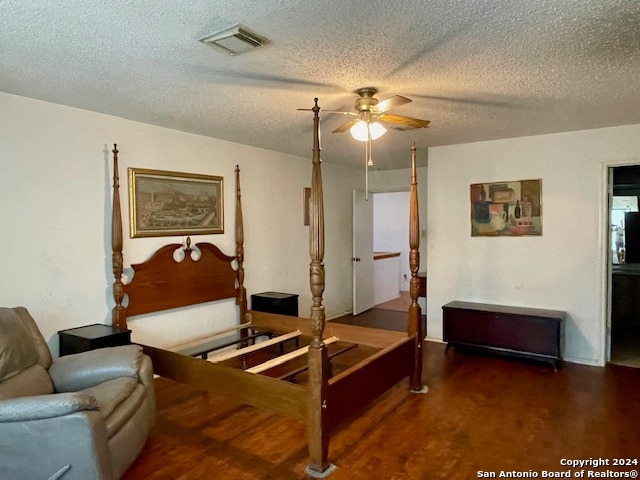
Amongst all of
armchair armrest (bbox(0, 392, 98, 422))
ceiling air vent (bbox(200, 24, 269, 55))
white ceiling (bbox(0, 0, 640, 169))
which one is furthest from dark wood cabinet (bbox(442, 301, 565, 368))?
armchair armrest (bbox(0, 392, 98, 422))

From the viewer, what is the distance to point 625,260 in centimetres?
591

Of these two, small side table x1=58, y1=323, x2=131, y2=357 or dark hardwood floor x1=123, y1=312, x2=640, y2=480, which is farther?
small side table x1=58, y1=323, x2=131, y2=357

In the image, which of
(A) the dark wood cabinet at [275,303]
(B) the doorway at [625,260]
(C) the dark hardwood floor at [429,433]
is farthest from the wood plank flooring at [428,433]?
(B) the doorway at [625,260]

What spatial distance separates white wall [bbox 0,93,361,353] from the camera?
306 cm

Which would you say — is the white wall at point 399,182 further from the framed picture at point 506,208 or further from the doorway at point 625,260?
the doorway at point 625,260

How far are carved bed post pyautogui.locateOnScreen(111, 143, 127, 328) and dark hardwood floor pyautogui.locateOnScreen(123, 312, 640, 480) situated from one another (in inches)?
29.4

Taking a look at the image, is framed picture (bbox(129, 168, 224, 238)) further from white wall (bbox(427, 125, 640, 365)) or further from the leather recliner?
white wall (bbox(427, 125, 640, 365))

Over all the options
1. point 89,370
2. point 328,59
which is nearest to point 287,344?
point 89,370

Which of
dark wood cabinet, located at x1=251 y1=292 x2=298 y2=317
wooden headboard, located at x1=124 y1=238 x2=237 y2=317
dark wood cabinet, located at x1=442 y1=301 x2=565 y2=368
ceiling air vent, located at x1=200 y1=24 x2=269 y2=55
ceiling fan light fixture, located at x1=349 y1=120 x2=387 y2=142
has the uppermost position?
ceiling air vent, located at x1=200 y1=24 x2=269 y2=55

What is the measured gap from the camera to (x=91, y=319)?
3510mm

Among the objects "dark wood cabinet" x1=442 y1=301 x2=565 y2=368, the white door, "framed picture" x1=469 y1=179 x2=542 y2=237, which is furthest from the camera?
the white door

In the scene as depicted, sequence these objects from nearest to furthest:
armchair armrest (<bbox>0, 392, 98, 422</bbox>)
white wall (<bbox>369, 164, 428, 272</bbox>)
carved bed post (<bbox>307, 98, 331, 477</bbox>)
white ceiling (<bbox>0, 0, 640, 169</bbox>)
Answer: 1. white ceiling (<bbox>0, 0, 640, 169</bbox>)
2. armchair armrest (<bbox>0, 392, 98, 422</bbox>)
3. carved bed post (<bbox>307, 98, 331, 477</bbox>)
4. white wall (<bbox>369, 164, 428, 272</bbox>)

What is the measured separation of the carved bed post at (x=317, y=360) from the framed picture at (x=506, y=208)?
2900 mm

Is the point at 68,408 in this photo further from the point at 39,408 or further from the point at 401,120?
the point at 401,120
